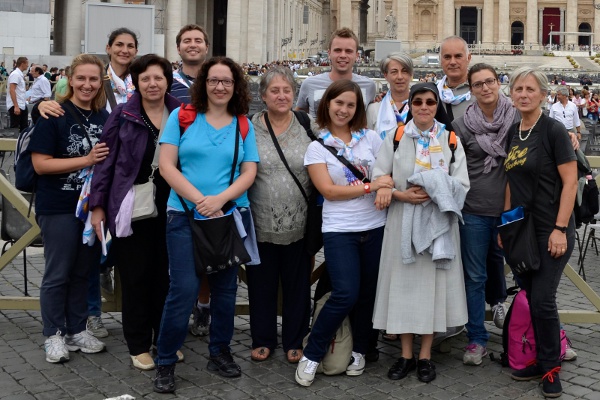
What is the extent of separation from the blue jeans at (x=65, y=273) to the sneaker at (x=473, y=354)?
294cm

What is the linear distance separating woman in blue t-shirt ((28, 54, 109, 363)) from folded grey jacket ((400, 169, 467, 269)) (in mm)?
2332

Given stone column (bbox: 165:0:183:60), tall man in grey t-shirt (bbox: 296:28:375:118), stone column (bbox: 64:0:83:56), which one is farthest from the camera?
stone column (bbox: 165:0:183:60)

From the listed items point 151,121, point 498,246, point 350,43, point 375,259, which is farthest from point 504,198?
point 151,121

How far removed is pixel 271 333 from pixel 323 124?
5.50ft

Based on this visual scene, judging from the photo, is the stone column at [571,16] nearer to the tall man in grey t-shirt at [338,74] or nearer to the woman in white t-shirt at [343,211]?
the tall man in grey t-shirt at [338,74]

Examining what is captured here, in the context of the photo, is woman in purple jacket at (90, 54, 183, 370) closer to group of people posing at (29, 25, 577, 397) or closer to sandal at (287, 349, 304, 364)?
group of people posing at (29, 25, 577, 397)

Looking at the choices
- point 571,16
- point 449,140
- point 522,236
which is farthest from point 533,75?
point 571,16

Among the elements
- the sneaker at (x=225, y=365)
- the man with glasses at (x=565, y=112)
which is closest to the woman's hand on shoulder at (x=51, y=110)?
the sneaker at (x=225, y=365)

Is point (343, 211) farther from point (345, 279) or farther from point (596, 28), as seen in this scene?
point (596, 28)

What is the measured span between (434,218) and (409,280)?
472 millimetres

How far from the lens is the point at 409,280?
5973 millimetres

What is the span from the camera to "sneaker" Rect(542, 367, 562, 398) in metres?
5.80

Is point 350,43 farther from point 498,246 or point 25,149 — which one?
point 25,149

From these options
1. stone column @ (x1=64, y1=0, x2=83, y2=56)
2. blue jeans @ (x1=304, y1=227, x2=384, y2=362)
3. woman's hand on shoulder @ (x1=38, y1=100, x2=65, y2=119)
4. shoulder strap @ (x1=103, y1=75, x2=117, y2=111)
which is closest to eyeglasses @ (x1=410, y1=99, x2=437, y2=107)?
blue jeans @ (x1=304, y1=227, x2=384, y2=362)
